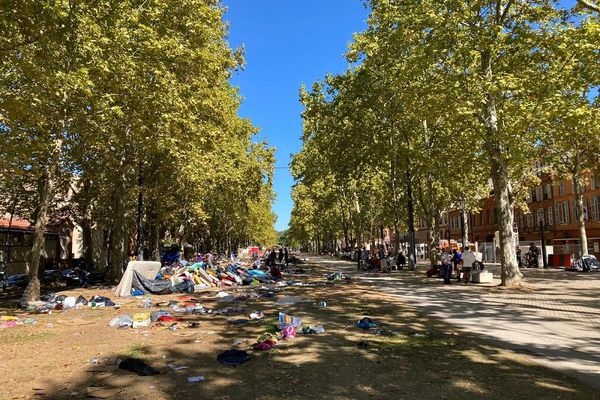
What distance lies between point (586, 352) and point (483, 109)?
1212cm

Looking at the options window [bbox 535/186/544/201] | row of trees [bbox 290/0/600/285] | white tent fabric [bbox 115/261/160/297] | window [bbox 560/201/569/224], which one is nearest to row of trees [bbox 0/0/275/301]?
white tent fabric [bbox 115/261/160/297]

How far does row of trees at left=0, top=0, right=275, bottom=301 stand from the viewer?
35.1 ft

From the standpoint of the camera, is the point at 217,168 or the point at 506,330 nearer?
the point at 506,330

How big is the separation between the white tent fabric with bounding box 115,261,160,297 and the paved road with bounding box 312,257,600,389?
9.76 m

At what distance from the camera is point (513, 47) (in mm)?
17875

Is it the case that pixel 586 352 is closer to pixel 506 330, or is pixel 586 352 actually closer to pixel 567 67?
pixel 506 330

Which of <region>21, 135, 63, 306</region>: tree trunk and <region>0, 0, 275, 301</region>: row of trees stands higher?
<region>0, 0, 275, 301</region>: row of trees

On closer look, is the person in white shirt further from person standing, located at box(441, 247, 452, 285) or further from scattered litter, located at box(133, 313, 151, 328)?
→ scattered litter, located at box(133, 313, 151, 328)

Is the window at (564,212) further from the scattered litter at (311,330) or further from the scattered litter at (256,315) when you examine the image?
the scattered litter at (311,330)

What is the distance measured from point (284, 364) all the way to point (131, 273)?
13.3 metres

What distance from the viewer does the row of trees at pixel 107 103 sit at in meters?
10.7

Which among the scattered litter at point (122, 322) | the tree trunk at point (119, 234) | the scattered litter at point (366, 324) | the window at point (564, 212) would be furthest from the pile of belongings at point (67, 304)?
the window at point (564, 212)

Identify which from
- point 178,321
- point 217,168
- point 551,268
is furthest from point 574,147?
point 178,321

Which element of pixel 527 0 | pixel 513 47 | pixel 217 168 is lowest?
pixel 217 168
